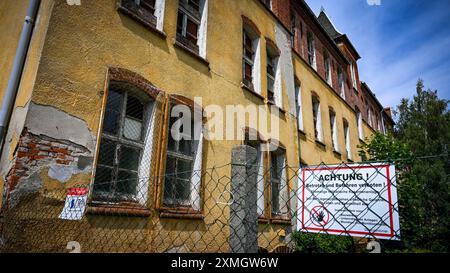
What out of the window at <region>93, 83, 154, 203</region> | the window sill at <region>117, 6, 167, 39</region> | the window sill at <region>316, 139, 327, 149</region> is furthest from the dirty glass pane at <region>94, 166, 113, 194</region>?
the window sill at <region>316, 139, 327, 149</region>

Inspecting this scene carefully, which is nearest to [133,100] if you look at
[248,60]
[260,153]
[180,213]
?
[180,213]

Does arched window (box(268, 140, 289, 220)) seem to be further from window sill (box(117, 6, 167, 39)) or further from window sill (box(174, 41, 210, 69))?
window sill (box(117, 6, 167, 39))

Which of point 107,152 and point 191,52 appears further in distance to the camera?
point 191,52

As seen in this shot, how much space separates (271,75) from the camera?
9352 mm

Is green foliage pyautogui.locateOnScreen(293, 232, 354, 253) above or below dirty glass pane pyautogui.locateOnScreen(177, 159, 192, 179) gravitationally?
below

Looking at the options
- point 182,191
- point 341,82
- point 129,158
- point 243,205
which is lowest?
point 243,205

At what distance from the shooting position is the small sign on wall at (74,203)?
3537 mm

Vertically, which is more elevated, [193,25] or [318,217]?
[193,25]

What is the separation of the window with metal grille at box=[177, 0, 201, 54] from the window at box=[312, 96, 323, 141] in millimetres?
7499

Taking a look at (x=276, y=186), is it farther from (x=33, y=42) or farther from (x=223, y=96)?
(x=33, y=42)

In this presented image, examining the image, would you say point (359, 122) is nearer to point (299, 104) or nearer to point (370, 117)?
point (370, 117)

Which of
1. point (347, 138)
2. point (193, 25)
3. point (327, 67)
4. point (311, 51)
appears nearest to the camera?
point (193, 25)

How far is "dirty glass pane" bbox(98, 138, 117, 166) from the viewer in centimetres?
432

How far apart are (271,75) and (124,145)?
20.8 feet
